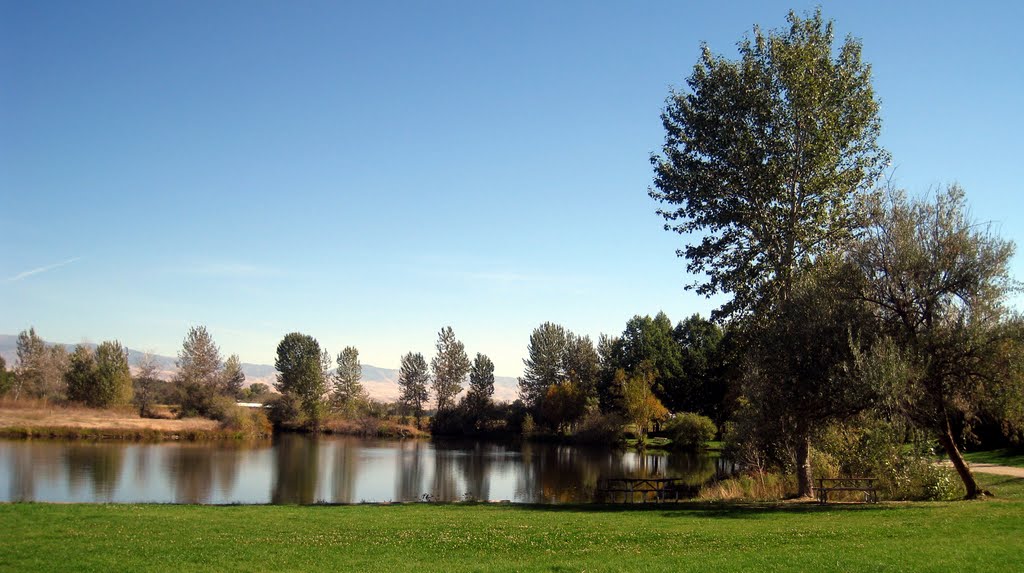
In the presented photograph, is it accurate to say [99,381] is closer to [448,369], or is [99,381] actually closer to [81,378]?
[81,378]

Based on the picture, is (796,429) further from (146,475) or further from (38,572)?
(146,475)

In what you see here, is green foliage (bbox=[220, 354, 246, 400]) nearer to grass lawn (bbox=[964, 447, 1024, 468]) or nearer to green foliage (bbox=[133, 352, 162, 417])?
green foliage (bbox=[133, 352, 162, 417])

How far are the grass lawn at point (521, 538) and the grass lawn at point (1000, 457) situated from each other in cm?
1646

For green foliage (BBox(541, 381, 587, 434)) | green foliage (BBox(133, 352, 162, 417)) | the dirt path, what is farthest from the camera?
green foliage (BBox(541, 381, 587, 434))

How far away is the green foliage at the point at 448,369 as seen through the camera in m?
97.9

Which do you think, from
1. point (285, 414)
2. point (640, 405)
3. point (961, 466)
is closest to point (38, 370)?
point (285, 414)

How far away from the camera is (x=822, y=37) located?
25.6 metres

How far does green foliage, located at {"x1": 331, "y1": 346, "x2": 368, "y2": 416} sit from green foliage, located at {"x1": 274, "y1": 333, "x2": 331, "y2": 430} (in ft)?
10.4

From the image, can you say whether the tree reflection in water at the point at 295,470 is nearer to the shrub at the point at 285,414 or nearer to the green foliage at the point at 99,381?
the shrub at the point at 285,414

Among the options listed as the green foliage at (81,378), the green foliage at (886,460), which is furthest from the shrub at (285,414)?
the green foliage at (886,460)

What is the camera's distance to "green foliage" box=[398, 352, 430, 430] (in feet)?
332

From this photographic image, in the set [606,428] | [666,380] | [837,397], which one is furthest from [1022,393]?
[666,380]

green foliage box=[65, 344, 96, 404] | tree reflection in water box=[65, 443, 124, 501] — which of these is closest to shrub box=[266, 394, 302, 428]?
green foliage box=[65, 344, 96, 404]

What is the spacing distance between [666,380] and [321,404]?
141 feet
